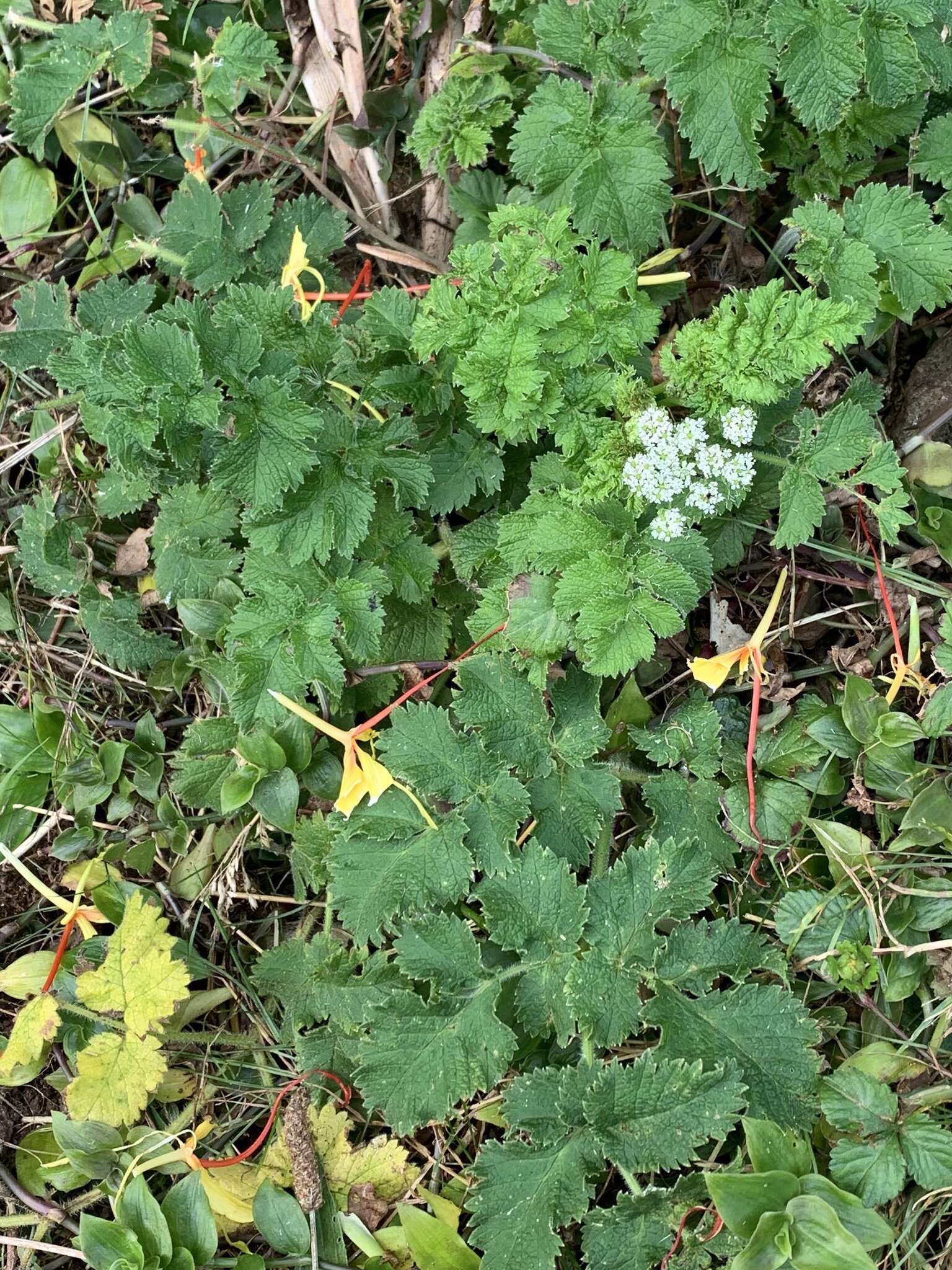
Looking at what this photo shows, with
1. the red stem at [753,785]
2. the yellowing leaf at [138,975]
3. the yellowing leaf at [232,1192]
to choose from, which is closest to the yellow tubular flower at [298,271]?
the red stem at [753,785]

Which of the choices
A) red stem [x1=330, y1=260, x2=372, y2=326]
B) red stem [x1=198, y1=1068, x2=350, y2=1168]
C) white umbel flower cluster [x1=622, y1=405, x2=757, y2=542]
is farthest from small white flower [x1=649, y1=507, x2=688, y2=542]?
red stem [x1=198, y1=1068, x2=350, y2=1168]

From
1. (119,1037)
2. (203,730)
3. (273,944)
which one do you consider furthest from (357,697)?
(119,1037)

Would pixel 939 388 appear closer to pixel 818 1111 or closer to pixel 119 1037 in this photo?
pixel 818 1111

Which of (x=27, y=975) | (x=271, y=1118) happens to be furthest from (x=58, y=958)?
(x=271, y=1118)

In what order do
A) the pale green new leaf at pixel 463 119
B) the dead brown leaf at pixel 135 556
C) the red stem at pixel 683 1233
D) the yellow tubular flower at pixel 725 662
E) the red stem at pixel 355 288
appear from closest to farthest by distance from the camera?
the red stem at pixel 683 1233, the yellow tubular flower at pixel 725 662, the pale green new leaf at pixel 463 119, the red stem at pixel 355 288, the dead brown leaf at pixel 135 556

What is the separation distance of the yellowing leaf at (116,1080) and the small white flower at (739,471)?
1961 mm

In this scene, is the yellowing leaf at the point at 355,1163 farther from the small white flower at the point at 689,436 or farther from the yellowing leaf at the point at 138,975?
the small white flower at the point at 689,436

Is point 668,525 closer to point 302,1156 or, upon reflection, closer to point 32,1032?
point 302,1156

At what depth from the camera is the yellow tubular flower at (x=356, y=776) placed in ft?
7.84

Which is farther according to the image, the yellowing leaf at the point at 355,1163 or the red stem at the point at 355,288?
the red stem at the point at 355,288

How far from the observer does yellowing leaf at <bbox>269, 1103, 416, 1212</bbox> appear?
2.58 meters

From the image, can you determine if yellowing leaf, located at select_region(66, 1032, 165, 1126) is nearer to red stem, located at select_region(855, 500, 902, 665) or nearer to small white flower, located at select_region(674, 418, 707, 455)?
small white flower, located at select_region(674, 418, 707, 455)

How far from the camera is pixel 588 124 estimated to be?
234 cm

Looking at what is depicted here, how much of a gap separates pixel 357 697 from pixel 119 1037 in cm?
107
